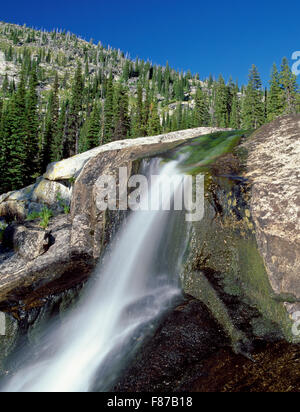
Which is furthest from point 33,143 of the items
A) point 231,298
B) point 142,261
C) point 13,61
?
point 13,61

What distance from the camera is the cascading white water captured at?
5227mm

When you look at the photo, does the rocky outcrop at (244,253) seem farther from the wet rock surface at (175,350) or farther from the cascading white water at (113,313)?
the cascading white water at (113,313)

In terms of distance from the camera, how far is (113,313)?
A: 6.45m

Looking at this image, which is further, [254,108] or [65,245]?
[254,108]

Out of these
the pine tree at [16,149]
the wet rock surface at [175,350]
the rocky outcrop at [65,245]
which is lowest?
the wet rock surface at [175,350]

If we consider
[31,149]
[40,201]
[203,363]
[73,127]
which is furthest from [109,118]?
[203,363]

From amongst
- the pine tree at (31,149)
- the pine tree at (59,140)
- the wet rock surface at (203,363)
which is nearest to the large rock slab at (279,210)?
the wet rock surface at (203,363)

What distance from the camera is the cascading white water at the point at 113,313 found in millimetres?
5227

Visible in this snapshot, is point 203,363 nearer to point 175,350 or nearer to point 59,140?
point 175,350

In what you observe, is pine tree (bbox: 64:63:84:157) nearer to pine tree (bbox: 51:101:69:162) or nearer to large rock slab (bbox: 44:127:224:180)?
pine tree (bbox: 51:101:69:162)

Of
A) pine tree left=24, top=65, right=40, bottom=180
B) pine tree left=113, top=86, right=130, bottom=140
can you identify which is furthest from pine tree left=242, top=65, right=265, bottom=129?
pine tree left=24, top=65, right=40, bottom=180
